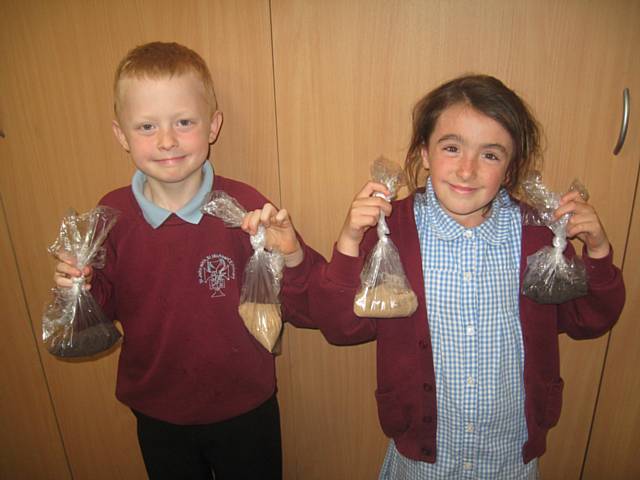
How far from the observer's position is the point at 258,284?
3.87 feet

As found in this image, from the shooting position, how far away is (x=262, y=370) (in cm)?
132

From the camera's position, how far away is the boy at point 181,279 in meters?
1.14

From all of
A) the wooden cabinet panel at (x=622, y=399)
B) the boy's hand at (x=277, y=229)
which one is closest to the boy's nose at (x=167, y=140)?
the boy's hand at (x=277, y=229)

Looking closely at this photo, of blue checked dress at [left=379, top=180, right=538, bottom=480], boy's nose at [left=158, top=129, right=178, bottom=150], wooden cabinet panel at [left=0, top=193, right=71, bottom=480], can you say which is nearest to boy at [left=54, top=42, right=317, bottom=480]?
boy's nose at [left=158, top=129, right=178, bottom=150]

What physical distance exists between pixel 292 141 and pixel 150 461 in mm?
1061

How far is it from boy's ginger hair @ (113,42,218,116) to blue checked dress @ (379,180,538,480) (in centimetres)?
68

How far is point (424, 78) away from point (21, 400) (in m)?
1.85

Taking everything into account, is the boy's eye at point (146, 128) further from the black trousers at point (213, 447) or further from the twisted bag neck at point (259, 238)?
the black trousers at point (213, 447)

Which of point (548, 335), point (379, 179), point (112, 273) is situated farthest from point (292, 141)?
point (548, 335)

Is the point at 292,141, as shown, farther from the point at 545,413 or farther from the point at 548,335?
the point at 545,413

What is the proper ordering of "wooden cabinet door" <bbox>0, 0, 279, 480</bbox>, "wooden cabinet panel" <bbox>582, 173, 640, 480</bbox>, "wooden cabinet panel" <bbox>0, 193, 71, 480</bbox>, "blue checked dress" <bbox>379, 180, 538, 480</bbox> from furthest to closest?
"wooden cabinet panel" <bbox>0, 193, 71, 480</bbox>, "wooden cabinet panel" <bbox>582, 173, 640, 480</bbox>, "wooden cabinet door" <bbox>0, 0, 279, 480</bbox>, "blue checked dress" <bbox>379, 180, 538, 480</bbox>

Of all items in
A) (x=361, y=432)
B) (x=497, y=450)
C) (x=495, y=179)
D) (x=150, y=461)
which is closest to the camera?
(x=495, y=179)

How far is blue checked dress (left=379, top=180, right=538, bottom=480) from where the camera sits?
118 centimetres

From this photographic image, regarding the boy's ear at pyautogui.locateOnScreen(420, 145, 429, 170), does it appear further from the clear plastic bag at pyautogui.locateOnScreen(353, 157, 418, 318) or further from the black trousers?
the black trousers
